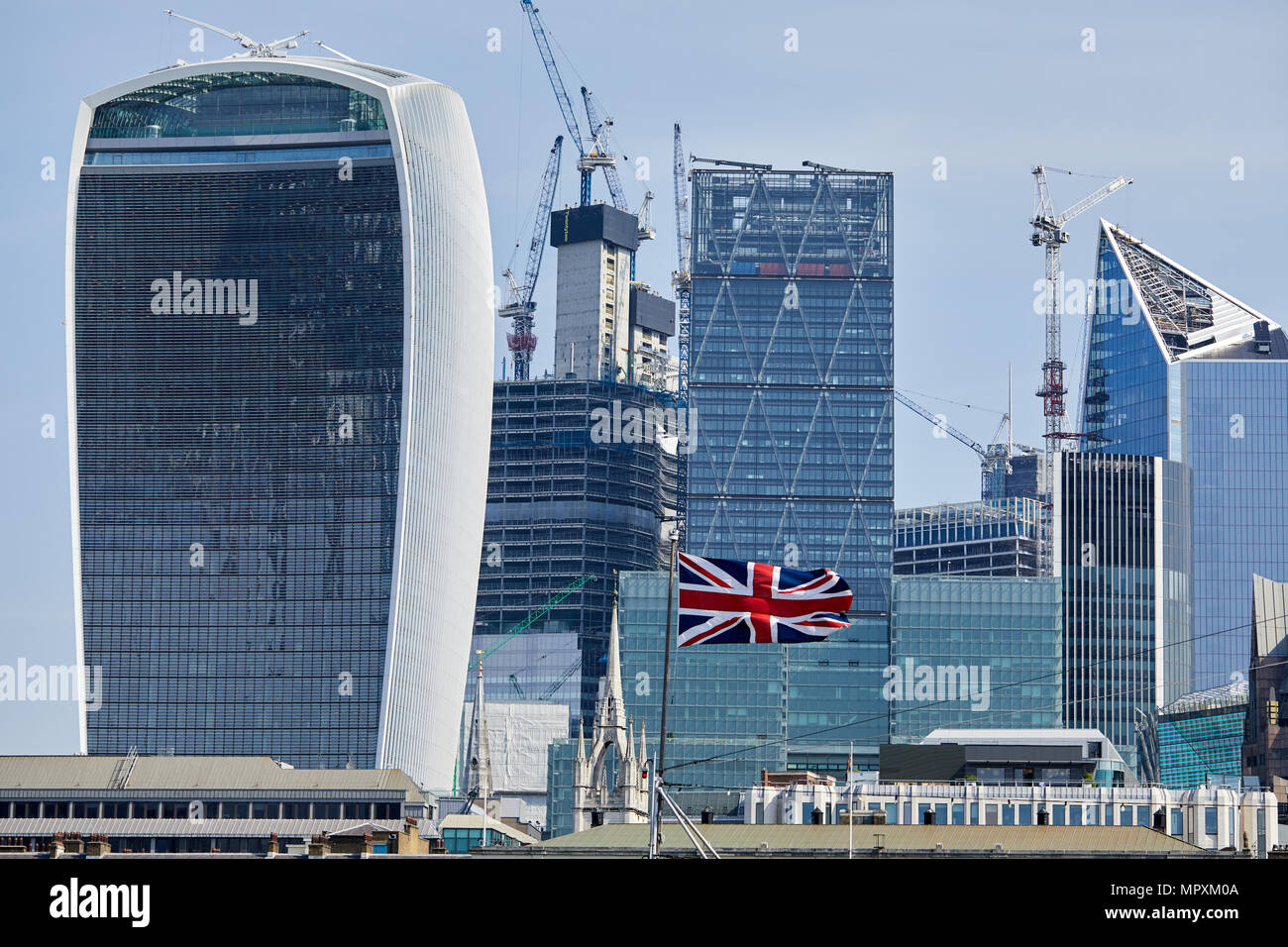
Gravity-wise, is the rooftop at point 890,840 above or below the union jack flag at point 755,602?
below

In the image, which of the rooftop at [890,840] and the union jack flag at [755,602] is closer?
the union jack flag at [755,602]

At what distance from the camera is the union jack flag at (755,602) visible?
262 ft

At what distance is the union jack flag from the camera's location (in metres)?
80.0

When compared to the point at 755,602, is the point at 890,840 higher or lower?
lower

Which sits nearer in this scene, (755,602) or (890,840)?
(755,602)

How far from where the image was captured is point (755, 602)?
80.2 meters

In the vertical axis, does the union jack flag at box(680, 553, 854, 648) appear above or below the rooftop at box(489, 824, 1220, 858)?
above

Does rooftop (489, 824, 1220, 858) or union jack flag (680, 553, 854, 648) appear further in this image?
rooftop (489, 824, 1220, 858)
